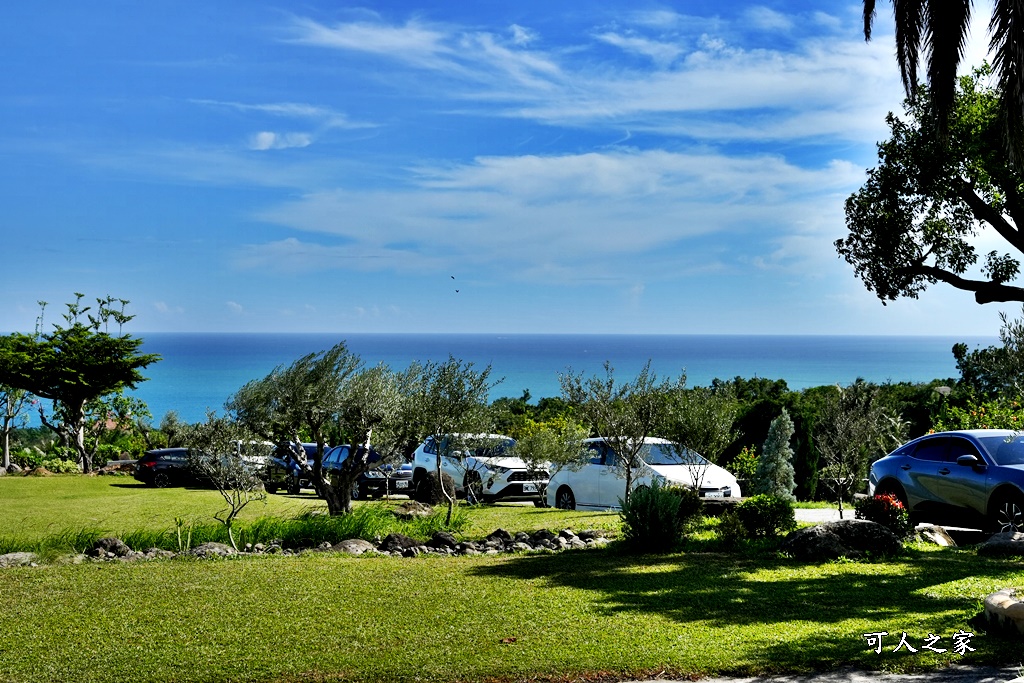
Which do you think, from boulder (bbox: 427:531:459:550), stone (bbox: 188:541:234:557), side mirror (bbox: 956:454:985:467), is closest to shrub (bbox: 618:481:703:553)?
boulder (bbox: 427:531:459:550)

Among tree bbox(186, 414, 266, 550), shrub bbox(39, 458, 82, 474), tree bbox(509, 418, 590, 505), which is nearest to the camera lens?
tree bbox(186, 414, 266, 550)

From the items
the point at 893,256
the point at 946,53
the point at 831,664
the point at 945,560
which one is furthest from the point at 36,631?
the point at 893,256

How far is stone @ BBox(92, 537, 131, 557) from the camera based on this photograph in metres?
11.8

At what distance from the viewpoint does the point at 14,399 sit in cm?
3003

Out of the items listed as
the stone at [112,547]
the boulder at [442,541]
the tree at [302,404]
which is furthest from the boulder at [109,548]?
the boulder at [442,541]

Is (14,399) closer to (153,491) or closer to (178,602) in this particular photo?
(153,491)

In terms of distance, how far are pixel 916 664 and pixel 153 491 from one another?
59.6 ft

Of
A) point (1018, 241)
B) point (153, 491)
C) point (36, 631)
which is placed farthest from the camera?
point (153, 491)

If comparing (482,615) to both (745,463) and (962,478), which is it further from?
(745,463)

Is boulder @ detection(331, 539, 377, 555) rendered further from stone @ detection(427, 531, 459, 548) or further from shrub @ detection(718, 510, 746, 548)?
shrub @ detection(718, 510, 746, 548)

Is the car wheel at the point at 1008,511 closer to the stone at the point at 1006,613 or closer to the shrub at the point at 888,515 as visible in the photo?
the shrub at the point at 888,515

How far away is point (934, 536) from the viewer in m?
13.1

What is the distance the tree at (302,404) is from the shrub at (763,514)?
639 cm

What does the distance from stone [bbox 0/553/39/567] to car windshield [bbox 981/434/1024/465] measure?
13.6m
